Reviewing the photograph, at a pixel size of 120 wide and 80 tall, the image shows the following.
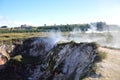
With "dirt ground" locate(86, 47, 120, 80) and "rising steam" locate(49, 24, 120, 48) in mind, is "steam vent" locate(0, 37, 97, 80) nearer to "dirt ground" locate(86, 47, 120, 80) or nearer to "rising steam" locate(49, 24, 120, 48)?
"dirt ground" locate(86, 47, 120, 80)

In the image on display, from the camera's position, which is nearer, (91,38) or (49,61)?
(49,61)

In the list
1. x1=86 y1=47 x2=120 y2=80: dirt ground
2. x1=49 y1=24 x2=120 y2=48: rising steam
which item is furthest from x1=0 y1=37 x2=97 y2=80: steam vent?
x1=49 y1=24 x2=120 y2=48: rising steam

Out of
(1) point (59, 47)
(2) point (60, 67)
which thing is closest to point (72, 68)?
(2) point (60, 67)

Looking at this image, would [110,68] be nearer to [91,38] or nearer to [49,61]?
[49,61]

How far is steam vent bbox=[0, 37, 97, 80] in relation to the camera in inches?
2451

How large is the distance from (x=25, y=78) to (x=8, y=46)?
2825 centimetres

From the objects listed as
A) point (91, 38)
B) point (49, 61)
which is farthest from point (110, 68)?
point (91, 38)

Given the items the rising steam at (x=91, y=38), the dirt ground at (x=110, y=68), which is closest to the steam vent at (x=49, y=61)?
the dirt ground at (x=110, y=68)

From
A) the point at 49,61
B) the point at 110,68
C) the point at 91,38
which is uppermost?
the point at 110,68

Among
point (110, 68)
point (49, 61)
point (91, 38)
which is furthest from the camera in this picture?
point (91, 38)

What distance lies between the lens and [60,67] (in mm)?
69562

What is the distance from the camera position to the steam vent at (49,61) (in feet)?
204

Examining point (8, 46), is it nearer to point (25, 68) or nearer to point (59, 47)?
point (25, 68)

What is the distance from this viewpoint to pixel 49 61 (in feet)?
280
